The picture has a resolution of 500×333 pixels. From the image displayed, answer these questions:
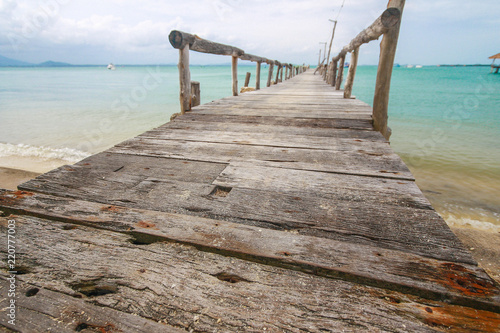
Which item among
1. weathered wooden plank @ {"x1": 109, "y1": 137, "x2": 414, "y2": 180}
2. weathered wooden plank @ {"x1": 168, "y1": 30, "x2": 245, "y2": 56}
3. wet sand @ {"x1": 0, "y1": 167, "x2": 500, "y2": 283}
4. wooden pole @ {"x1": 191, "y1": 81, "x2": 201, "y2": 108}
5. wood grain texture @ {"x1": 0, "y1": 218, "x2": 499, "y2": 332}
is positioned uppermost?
weathered wooden plank @ {"x1": 168, "y1": 30, "x2": 245, "y2": 56}

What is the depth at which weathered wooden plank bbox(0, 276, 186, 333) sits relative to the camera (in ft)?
2.34

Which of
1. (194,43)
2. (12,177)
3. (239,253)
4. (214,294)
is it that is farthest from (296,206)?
(12,177)

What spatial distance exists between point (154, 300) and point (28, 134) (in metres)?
12.8

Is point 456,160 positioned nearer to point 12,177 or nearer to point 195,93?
point 195,93

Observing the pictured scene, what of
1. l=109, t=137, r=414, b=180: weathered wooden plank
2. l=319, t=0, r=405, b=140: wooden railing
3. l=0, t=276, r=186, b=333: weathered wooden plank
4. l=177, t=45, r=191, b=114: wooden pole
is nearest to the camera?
l=0, t=276, r=186, b=333: weathered wooden plank

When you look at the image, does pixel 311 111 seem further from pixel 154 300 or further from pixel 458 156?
pixel 458 156

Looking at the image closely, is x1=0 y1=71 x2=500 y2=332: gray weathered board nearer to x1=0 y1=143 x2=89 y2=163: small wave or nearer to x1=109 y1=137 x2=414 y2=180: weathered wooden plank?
x1=109 y1=137 x2=414 y2=180: weathered wooden plank

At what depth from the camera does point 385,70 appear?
3.01 m

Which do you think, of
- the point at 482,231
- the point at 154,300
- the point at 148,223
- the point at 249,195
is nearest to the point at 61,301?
the point at 154,300

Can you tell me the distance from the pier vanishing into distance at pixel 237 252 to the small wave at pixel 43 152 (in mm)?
6789

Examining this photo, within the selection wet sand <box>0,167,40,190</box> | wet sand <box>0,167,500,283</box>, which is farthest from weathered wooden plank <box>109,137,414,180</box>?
wet sand <box>0,167,40,190</box>

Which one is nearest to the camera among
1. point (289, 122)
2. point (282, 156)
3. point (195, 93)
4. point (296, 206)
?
point (296, 206)

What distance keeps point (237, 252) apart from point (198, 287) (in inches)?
8.0

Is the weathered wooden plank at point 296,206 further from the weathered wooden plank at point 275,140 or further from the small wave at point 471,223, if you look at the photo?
the small wave at point 471,223
